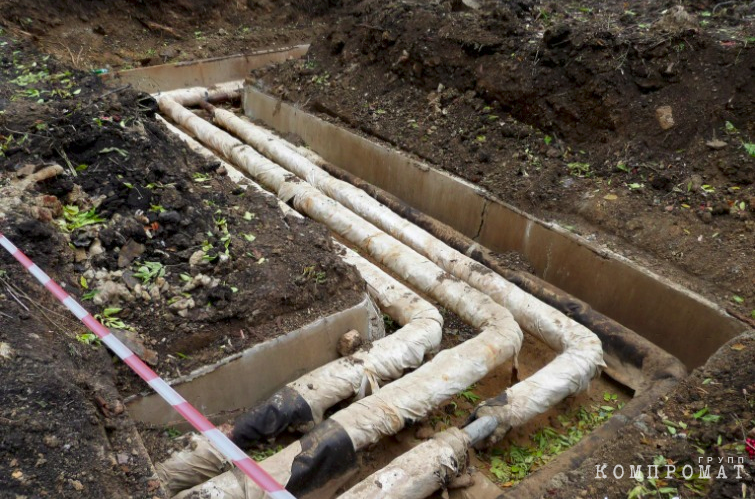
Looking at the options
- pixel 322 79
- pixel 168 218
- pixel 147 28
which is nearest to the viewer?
pixel 168 218

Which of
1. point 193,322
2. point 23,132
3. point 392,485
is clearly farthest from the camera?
point 23,132

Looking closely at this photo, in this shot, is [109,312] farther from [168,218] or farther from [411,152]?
[411,152]

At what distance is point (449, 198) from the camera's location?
7.46m

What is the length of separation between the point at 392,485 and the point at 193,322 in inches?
79.4

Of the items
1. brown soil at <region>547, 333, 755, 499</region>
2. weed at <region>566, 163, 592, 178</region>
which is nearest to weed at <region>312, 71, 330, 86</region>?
weed at <region>566, 163, 592, 178</region>

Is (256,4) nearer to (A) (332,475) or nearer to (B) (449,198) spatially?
(B) (449,198)

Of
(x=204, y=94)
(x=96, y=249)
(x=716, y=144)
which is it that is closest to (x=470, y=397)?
(x=96, y=249)

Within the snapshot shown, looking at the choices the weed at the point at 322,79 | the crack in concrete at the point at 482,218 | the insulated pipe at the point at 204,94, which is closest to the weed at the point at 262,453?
the crack in concrete at the point at 482,218

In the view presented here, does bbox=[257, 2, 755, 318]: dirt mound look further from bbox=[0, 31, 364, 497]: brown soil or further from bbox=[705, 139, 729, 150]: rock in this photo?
bbox=[0, 31, 364, 497]: brown soil

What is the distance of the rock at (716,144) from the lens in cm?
622

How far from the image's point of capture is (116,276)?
4434mm

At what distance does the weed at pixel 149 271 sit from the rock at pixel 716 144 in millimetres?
6165

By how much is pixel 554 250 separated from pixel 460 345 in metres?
2.25

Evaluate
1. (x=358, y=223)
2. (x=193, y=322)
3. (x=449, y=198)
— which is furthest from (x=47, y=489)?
(x=449, y=198)
